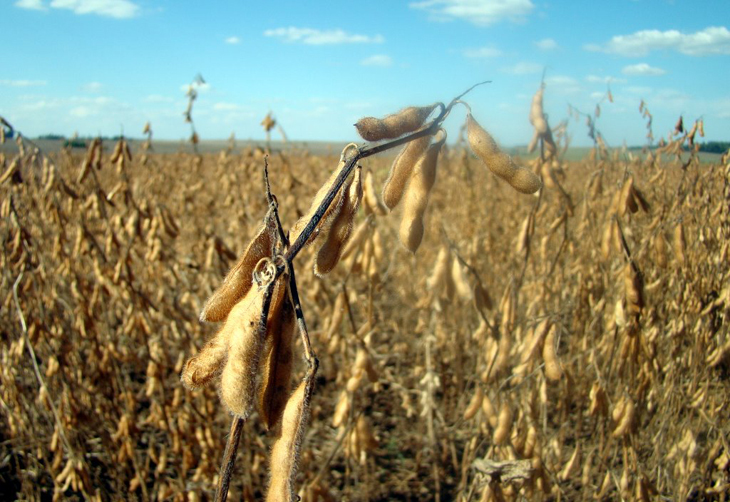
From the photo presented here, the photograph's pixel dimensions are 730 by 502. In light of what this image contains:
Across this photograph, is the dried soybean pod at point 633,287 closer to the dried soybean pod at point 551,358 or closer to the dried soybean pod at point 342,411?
the dried soybean pod at point 551,358

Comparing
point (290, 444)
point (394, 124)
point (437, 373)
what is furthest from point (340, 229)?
point (437, 373)

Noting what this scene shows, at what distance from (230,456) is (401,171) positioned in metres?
0.43

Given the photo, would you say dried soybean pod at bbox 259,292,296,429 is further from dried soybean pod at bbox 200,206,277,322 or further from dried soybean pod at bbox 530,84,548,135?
dried soybean pod at bbox 530,84,548,135

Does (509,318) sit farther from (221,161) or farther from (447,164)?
(447,164)

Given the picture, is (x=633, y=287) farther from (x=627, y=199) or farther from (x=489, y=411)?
(x=489, y=411)

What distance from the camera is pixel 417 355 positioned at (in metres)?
3.37

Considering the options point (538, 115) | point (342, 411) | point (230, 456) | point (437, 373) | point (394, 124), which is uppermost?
point (538, 115)

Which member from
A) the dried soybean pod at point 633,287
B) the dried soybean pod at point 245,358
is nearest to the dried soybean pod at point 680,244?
the dried soybean pod at point 633,287

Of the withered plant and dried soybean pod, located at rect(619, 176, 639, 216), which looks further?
dried soybean pod, located at rect(619, 176, 639, 216)

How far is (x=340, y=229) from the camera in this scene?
65cm

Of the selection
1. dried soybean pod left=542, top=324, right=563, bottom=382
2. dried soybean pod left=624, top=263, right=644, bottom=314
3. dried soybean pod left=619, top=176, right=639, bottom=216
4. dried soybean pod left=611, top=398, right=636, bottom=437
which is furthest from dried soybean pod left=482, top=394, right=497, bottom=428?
dried soybean pod left=619, top=176, right=639, bottom=216

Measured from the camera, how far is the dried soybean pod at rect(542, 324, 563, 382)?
1.56 m

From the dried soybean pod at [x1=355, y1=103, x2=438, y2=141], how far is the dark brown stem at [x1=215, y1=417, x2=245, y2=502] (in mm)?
345

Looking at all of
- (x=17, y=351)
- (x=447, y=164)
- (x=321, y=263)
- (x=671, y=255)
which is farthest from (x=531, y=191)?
(x=447, y=164)
